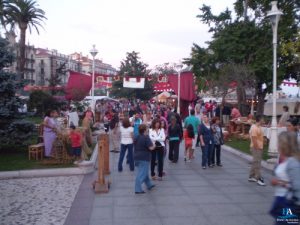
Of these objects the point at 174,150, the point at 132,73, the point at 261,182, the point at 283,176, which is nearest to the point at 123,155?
the point at 174,150

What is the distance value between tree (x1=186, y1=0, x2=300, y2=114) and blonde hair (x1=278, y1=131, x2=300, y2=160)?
63.7ft

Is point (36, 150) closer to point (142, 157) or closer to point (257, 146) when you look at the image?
point (142, 157)

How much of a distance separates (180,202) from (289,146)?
3935 millimetres

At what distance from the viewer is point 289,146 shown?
15.7 feet

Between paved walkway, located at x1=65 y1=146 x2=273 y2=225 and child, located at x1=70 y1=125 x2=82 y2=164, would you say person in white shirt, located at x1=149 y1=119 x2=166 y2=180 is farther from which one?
child, located at x1=70 y1=125 x2=82 y2=164

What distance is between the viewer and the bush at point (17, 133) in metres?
14.4

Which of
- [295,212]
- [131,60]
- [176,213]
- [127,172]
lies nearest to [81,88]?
[127,172]

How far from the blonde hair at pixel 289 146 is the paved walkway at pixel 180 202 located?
2.47m

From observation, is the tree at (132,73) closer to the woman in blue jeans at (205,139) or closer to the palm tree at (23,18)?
the palm tree at (23,18)

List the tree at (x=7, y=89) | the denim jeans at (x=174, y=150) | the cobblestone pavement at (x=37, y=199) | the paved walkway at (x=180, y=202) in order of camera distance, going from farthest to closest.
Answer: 1. the tree at (x=7, y=89)
2. the denim jeans at (x=174, y=150)
3. the cobblestone pavement at (x=37, y=199)
4. the paved walkway at (x=180, y=202)

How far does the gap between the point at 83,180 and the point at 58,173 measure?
3.29 ft

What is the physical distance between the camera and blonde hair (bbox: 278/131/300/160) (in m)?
4.74

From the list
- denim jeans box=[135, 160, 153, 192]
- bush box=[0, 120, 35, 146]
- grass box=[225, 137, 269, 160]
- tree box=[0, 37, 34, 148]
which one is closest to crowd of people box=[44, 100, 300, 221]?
denim jeans box=[135, 160, 153, 192]

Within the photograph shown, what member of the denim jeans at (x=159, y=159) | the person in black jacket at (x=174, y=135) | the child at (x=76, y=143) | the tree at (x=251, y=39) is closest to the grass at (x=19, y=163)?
the child at (x=76, y=143)
